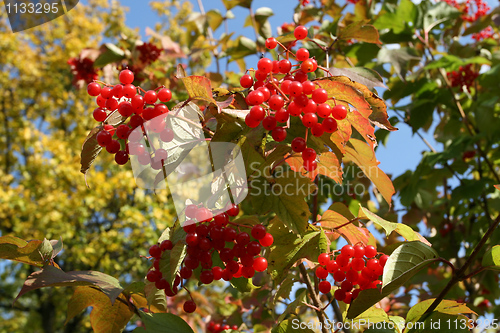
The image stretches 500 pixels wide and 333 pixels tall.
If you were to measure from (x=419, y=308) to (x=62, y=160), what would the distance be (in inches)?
316

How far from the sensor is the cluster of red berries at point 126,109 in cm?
98

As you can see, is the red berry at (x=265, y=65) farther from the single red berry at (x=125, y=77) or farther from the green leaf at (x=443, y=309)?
the green leaf at (x=443, y=309)

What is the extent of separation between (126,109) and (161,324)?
0.58m

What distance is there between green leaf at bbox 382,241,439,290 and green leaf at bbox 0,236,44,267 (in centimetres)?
90

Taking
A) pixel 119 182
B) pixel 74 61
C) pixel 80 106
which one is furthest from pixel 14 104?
pixel 74 61

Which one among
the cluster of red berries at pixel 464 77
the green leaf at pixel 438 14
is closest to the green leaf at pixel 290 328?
the green leaf at pixel 438 14

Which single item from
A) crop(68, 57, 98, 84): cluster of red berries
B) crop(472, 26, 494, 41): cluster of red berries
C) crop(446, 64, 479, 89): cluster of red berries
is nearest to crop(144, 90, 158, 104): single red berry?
crop(446, 64, 479, 89): cluster of red berries

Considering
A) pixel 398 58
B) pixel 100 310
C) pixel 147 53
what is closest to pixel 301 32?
pixel 100 310

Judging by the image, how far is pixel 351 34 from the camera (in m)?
1.62

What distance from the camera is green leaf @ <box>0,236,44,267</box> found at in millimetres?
964

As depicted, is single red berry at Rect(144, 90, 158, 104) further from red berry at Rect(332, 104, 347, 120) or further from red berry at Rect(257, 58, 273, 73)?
red berry at Rect(332, 104, 347, 120)

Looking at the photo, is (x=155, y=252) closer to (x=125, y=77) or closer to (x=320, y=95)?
(x=125, y=77)

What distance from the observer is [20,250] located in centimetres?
96

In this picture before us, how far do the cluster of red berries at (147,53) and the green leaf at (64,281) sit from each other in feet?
7.82
